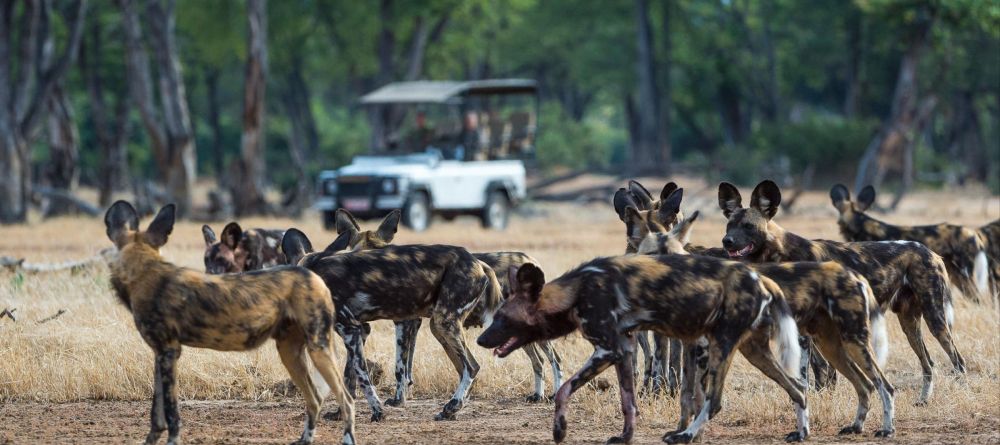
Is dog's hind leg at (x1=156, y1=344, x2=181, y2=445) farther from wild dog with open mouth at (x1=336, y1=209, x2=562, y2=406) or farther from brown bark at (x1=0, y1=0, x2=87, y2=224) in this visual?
brown bark at (x1=0, y1=0, x2=87, y2=224)

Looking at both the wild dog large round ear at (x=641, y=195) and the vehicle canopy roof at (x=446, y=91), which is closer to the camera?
the wild dog large round ear at (x=641, y=195)

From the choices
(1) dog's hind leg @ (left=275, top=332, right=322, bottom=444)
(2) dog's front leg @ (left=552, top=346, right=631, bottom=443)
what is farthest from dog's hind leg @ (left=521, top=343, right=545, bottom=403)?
(1) dog's hind leg @ (left=275, top=332, right=322, bottom=444)

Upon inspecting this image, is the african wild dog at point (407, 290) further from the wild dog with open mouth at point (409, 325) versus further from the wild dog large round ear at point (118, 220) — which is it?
the wild dog large round ear at point (118, 220)

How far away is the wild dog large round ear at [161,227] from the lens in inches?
241

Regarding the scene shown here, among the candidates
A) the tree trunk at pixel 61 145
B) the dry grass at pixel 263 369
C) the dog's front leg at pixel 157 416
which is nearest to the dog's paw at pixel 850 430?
the dry grass at pixel 263 369

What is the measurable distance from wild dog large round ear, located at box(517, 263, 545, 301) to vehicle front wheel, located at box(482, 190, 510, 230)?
14972 millimetres

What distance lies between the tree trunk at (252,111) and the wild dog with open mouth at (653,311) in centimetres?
1785

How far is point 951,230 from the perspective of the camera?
949 cm

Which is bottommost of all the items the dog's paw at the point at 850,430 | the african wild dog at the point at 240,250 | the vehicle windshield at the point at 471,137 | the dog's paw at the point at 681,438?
the dog's paw at the point at 850,430

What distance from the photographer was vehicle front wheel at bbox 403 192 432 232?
2012cm

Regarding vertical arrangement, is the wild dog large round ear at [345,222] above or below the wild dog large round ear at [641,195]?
below

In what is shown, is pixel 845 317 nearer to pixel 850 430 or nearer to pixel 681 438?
pixel 850 430

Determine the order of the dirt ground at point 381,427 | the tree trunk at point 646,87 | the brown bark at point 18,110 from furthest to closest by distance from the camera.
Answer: the tree trunk at point 646,87 < the brown bark at point 18,110 < the dirt ground at point 381,427

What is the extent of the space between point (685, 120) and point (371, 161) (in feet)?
93.5
